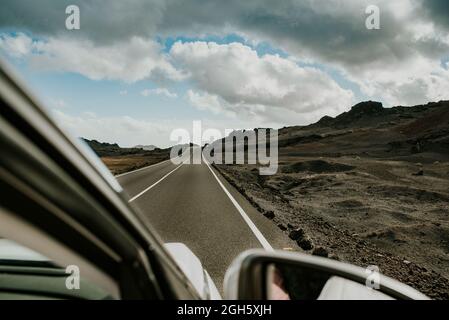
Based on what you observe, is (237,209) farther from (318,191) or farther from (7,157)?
(7,157)

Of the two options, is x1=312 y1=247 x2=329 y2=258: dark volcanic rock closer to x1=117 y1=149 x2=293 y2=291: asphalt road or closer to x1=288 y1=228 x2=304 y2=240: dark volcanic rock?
x1=117 y1=149 x2=293 y2=291: asphalt road

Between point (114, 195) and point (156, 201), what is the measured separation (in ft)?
42.8

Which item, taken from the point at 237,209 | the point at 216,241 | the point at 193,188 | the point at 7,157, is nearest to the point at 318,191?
the point at 193,188

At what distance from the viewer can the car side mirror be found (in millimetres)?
1642

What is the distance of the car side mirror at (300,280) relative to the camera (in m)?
1.64

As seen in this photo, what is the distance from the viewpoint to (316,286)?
2.11m

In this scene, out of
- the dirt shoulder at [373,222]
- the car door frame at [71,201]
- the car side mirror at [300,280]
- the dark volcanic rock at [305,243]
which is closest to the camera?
the car door frame at [71,201]

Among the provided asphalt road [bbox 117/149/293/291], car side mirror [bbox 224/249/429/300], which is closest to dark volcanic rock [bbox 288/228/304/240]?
asphalt road [bbox 117/149/293/291]

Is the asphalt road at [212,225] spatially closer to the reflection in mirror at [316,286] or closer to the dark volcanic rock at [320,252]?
the dark volcanic rock at [320,252]

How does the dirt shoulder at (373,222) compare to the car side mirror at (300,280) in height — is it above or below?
below

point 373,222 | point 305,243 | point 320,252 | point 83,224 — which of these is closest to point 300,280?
point 83,224

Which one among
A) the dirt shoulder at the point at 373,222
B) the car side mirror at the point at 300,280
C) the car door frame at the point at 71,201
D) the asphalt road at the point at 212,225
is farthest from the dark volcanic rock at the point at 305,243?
the car door frame at the point at 71,201

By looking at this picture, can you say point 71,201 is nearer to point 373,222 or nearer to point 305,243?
point 305,243
